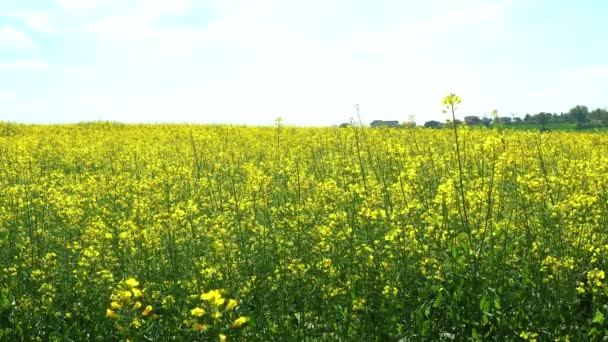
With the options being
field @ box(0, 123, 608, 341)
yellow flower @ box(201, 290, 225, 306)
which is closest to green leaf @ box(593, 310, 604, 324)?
field @ box(0, 123, 608, 341)

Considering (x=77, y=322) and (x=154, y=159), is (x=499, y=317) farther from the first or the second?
(x=154, y=159)

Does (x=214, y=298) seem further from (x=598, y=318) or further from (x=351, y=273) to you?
(x=598, y=318)

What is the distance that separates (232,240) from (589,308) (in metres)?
3.27

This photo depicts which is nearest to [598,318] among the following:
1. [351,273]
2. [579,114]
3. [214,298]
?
[351,273]

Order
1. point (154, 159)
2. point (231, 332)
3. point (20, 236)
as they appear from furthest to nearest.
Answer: point (154, 159)
point (20, 236)
point (231, 332)

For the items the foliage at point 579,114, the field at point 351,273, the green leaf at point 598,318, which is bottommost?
the green leaf at point 598,318

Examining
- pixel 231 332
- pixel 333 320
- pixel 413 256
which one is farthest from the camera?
pixel 413 256

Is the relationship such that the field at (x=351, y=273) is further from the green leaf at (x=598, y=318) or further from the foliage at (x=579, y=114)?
the foliage at (x=579, y=114)

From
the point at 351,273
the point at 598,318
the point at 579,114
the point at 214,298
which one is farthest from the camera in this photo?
the point at 579,114

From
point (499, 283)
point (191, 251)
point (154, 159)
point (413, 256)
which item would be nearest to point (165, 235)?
point (191, 251)

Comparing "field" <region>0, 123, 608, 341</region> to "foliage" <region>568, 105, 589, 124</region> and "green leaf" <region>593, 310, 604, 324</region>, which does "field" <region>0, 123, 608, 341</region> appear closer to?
"green leaf" <region>593, 310, 604, 324</region>

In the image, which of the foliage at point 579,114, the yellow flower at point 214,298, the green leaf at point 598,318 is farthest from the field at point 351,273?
the foliage at point 579,114

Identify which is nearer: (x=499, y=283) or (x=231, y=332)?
(x=231, y=332)

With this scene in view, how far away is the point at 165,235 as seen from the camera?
20.2ft
